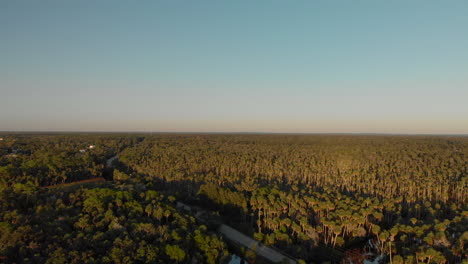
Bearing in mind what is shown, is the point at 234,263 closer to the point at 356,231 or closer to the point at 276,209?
the point at 276,209

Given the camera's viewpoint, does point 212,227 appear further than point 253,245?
Yes

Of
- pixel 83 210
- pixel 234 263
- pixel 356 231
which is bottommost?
pixel 234 263

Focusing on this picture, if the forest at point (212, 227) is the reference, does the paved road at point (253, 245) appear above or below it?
below

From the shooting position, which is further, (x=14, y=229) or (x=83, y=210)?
(x=83, y=210)

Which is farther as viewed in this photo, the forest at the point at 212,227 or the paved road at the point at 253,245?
the paved road at the point at 253,245

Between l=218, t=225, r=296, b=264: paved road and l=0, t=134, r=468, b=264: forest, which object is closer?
l=0, t=134, r=468, b=264: forest

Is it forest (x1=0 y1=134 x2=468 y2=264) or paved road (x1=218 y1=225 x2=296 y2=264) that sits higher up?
forest (x1=0 y1=134 x2=468 y2=264)

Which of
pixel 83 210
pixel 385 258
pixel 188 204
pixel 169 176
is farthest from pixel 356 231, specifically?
pixel 169 176

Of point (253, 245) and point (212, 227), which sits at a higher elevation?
point (253, 245)
